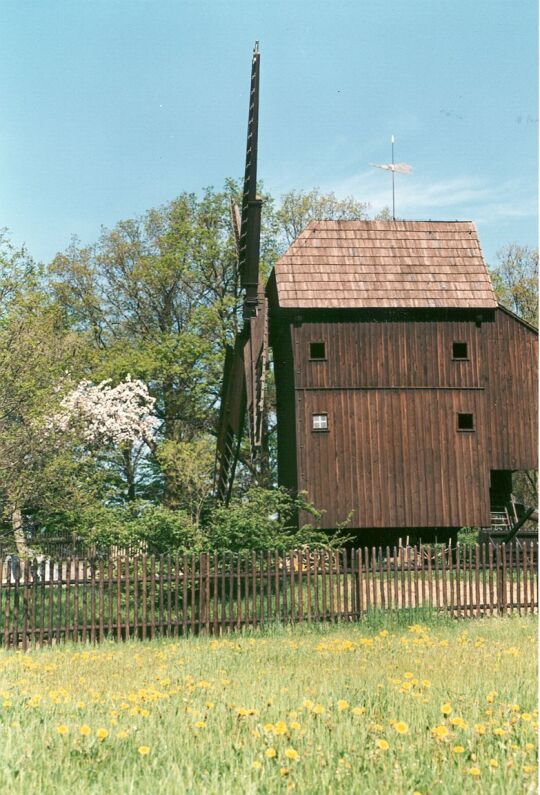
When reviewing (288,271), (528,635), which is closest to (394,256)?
(288,271)

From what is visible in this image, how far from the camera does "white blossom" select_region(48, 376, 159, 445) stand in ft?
112

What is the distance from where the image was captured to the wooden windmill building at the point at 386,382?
89.3 ft

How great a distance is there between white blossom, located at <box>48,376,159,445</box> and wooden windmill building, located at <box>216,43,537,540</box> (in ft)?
23.9

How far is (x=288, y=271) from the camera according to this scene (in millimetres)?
27906

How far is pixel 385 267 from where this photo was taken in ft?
92.8

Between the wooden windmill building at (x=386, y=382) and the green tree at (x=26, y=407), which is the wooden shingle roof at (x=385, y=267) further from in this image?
the green tree at (x=26, y=407)

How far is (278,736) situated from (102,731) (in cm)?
118

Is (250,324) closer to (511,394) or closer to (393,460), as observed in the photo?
(393,460)

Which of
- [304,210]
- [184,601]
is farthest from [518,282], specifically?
[184,601]

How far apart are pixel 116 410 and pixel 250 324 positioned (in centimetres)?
1311

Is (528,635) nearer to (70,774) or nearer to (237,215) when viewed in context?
(70,774)

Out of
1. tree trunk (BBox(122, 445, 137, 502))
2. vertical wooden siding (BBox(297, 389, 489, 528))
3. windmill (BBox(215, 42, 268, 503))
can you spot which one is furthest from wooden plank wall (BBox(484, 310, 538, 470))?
tree trunk (BBox(122, 445, 137, 502))

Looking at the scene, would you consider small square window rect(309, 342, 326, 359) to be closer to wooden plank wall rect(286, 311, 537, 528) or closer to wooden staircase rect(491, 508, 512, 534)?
wooden plank wall rect(286, 311, 537, 528)

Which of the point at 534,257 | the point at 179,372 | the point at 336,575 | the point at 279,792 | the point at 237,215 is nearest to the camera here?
the point at 279,792
